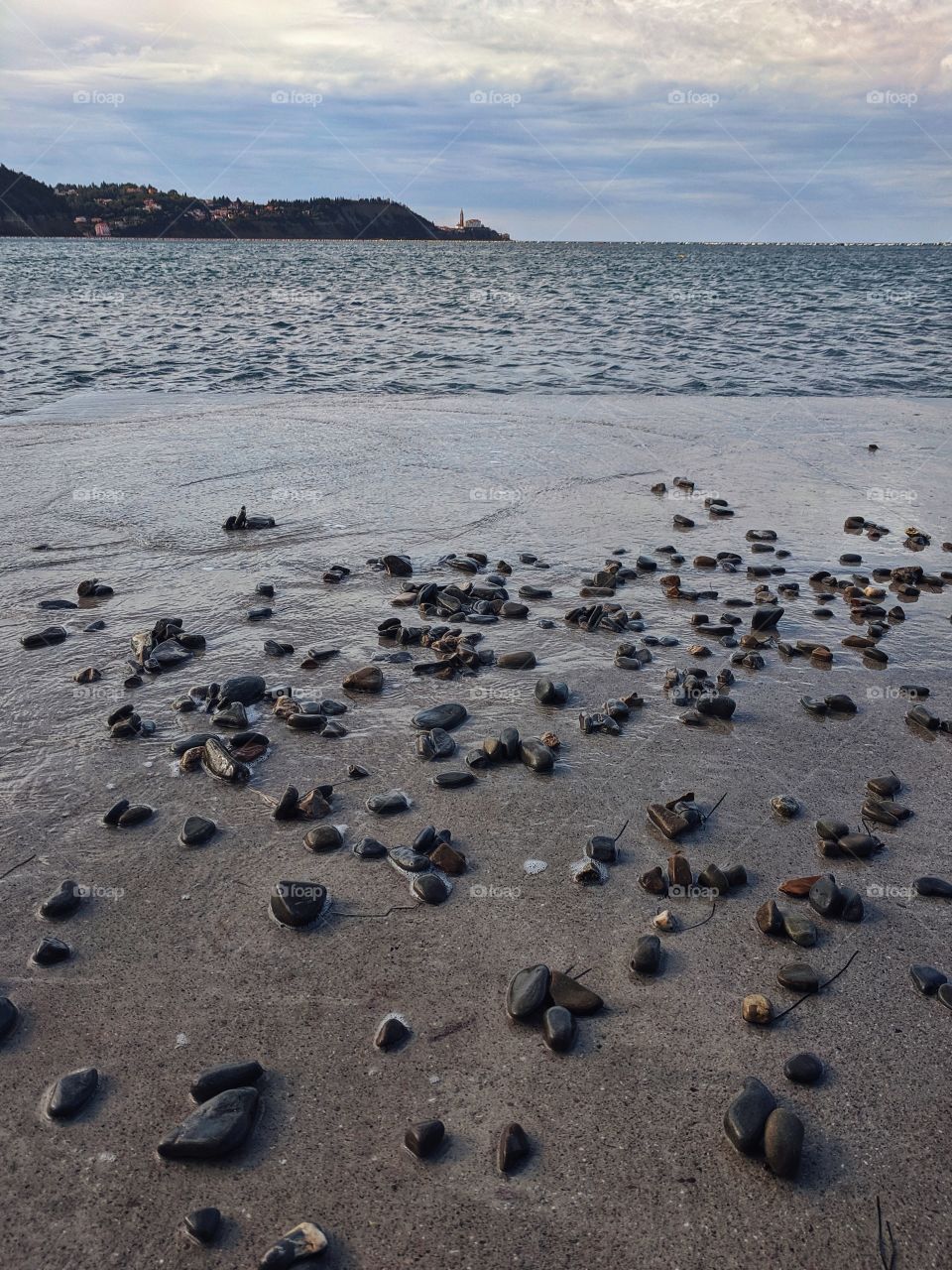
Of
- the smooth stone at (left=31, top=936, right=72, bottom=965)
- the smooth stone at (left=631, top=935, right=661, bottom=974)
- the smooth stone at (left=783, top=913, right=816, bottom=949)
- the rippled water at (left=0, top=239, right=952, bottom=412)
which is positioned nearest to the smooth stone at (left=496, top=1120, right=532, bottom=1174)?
the smooth stone at (left=631, top=935, right=661, bottom=974)

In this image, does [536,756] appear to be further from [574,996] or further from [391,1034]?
[391,1034]

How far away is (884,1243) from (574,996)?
111 cm

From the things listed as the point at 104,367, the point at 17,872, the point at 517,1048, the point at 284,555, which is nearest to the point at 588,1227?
the point at 517,1048

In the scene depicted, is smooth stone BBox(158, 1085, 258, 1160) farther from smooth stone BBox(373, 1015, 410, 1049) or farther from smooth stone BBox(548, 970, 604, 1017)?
smooth stone BBox(548, 970, 604, 1017)

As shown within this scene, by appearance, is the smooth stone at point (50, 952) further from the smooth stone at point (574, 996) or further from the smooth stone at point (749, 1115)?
the smooth stone at point (749, 1115)

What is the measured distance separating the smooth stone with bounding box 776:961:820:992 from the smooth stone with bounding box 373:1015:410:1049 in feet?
4.50

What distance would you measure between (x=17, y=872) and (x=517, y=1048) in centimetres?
229

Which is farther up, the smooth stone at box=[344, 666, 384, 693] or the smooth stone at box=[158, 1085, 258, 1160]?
the smooth stone at box=[344, 666, 384, 693]

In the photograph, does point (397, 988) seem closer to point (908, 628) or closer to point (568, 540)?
point (908, 628)

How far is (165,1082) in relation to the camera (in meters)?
2.79

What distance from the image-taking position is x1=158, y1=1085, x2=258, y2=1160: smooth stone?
2525mm

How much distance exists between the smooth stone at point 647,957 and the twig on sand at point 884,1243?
3.29 ft
